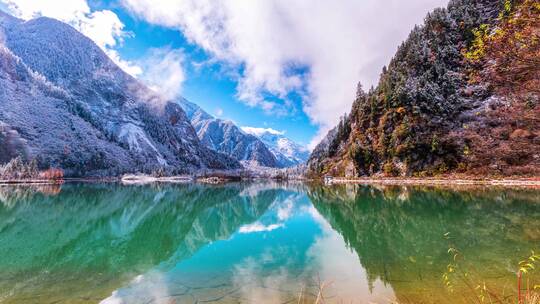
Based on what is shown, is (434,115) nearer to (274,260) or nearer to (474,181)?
(474,181)

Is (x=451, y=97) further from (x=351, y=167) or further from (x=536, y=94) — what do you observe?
(x=536, y=94)

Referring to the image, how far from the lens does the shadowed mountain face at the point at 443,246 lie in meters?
13.4

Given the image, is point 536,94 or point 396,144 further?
point 396,144

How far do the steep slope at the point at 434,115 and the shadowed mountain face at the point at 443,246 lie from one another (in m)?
65.4

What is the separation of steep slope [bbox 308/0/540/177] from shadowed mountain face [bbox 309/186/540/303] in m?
65.4

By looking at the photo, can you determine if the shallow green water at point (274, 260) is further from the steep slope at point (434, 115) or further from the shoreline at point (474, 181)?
the steep slope at point (434, 115)

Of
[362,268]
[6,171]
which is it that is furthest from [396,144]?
[6,171]

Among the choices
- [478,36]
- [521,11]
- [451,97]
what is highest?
[451,97]

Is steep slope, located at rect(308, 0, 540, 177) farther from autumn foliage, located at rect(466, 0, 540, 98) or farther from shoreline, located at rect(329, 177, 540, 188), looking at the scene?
autumn foliage, located at rect(466, 0, 540, 98)

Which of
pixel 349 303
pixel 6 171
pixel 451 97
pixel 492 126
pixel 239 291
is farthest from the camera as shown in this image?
pixel 6 171

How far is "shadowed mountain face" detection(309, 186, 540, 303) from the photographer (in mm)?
13383

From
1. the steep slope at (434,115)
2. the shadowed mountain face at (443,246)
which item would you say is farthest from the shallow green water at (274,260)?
the steep slope at (434,115)

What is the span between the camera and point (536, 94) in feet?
27.6

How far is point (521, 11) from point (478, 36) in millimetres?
1400
